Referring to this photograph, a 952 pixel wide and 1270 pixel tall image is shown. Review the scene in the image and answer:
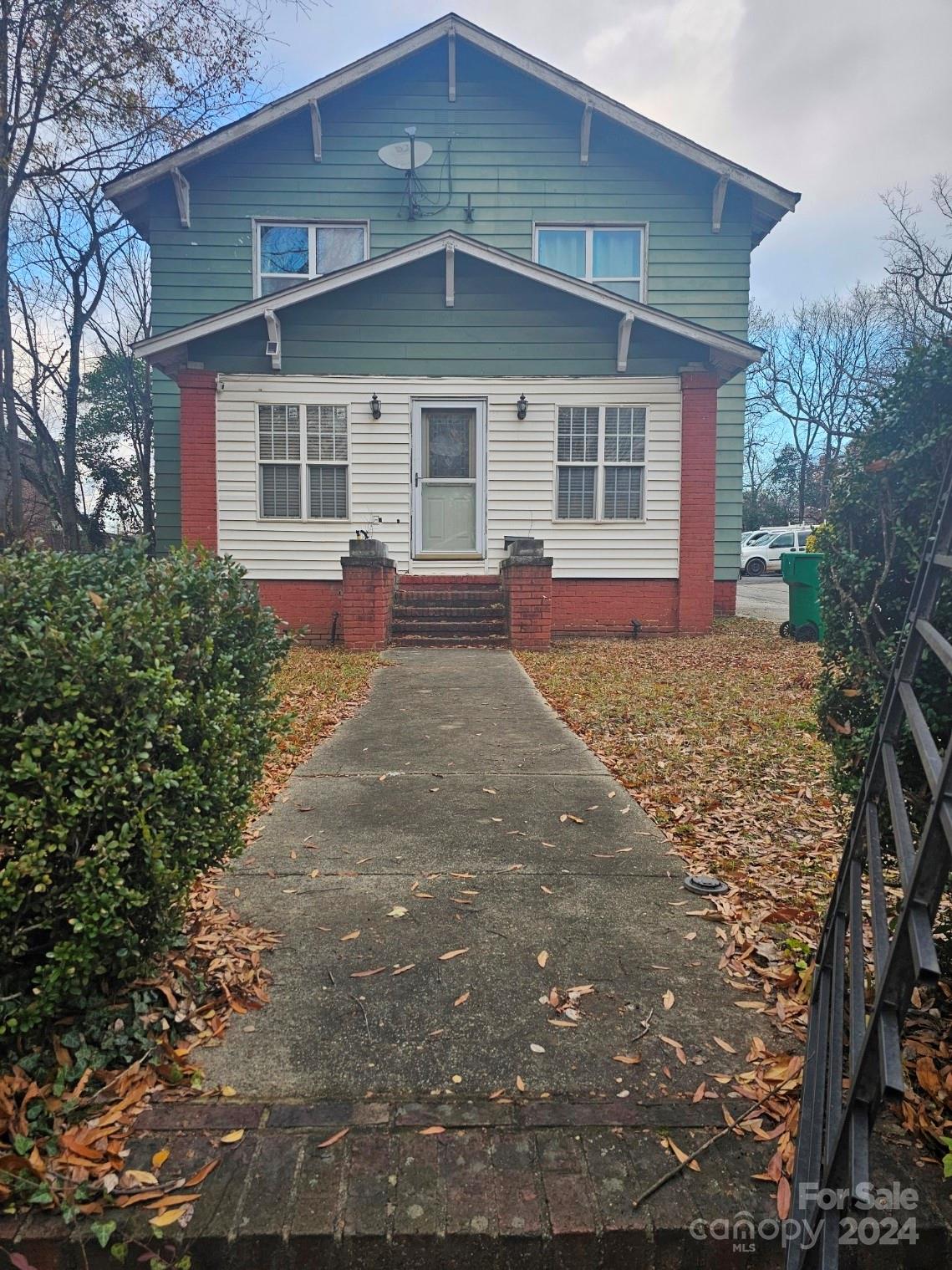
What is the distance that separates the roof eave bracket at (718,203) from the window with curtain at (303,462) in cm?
713

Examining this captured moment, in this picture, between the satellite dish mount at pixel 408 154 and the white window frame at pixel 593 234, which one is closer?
the satellite dish mount at pixel 408 154

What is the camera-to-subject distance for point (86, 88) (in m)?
10.7

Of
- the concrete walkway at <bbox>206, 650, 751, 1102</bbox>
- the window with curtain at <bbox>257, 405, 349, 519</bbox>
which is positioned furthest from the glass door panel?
the concrete walkway at <bbox>206, 650, 751, 1102</bbox>

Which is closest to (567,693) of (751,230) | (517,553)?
(517,553)

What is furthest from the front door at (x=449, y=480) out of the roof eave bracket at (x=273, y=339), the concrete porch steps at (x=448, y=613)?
the roof eave bracket at (x=273, y=339)

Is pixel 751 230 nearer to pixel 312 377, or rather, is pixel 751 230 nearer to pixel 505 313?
pixel 505 313

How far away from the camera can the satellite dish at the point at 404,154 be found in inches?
489

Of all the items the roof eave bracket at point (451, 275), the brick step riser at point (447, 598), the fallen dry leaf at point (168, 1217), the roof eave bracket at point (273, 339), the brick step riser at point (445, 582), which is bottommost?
the fallen dry leaf at point (168, 1217)

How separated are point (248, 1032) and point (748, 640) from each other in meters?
10.3

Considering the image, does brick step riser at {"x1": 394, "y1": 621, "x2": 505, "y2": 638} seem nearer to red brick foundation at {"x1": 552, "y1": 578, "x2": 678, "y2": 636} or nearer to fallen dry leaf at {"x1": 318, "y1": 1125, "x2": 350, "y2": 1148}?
red brick foundation at {"x1": 552, "y1": 578, "x2": 678, "y2": 636}

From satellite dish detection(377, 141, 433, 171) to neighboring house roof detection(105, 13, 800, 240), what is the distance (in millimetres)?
1147

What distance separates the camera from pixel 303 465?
1128cm

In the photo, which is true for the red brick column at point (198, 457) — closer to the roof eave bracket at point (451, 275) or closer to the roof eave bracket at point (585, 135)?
the roof eave bracket at point (451, 275)

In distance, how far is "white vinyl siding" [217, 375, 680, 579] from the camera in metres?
11.2
